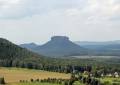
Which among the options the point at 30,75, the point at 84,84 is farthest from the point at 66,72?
the point at 84,84

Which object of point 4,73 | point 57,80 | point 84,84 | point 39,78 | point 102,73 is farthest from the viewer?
point 102,73

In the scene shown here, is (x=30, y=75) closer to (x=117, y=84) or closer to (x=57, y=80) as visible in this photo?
(x=57, y=80)

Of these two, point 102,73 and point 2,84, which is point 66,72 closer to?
point 102,73

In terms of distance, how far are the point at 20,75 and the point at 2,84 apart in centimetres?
2873

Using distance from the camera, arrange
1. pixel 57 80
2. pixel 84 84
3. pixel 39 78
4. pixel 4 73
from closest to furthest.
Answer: pixel 84 84
pixel 57 80
pixel 39 78
pixel 4 73

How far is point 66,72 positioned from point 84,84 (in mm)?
58360

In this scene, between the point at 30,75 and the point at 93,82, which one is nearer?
the point at 93,82

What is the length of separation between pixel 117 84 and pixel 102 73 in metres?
54.3

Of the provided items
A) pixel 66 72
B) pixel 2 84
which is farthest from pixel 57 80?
pixel 66 72

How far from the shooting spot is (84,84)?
142 meters

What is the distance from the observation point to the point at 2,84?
143875 millimetres

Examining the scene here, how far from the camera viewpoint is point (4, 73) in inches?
6919

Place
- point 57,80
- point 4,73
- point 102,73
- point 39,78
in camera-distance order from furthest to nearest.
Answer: point 102,73
point 4,73
point 39,78
point 57,80

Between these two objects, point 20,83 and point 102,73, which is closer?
point 20,83
